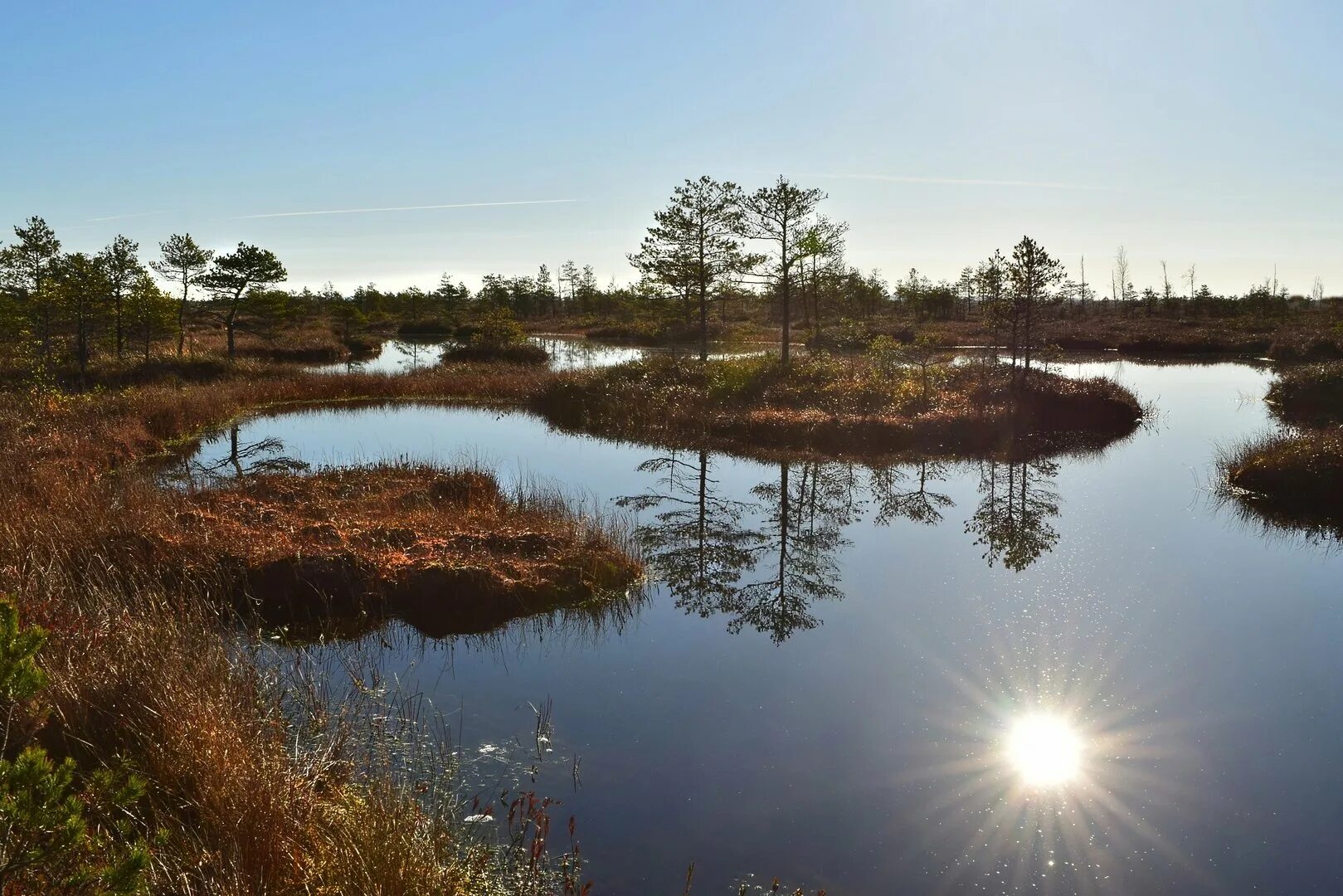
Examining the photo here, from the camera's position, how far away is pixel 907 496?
17.6 m

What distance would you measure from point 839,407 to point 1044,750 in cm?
1938

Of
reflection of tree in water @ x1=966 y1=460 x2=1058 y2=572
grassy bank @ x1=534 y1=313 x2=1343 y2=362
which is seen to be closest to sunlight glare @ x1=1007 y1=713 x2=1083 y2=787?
reflection of tree in water @ x1=966 y1=460 x2=1058 y2=572

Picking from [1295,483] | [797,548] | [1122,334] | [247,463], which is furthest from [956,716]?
[1122,334]

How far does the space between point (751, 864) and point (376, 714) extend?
3698 millimetres

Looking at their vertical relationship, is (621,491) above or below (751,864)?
above

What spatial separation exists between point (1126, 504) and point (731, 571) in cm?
884

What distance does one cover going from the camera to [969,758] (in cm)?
737

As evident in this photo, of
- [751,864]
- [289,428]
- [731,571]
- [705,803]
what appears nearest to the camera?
[751,864]

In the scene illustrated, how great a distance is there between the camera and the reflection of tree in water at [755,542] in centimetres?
1148

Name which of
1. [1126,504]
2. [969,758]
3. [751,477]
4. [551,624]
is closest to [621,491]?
[751,477]

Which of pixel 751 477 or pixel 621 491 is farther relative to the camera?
pixel 751 477

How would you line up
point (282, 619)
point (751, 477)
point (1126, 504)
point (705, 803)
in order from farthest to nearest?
point (751, 477) < point (1126, 504) < point (282, 619) < point (705, 803)

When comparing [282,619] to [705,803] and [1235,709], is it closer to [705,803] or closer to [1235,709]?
[705,803]

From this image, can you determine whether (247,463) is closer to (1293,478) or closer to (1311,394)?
(1293,478)
